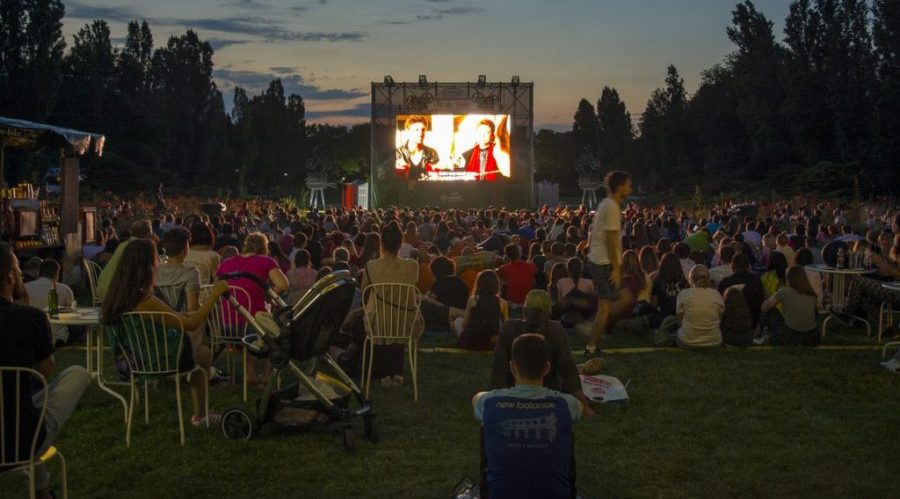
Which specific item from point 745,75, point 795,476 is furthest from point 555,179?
point 795,476

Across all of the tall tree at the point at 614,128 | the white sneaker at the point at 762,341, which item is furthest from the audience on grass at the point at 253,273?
the tall tree at the point at 614,128

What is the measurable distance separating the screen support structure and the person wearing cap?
28.3 m

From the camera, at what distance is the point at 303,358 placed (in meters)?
5.61

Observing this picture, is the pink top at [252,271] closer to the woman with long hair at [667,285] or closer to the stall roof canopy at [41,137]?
the woman with long hair at [667,285]

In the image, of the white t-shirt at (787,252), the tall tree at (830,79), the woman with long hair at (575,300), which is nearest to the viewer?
the woman with long hair at (575,300)

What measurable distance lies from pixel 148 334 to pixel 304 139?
65509 mm

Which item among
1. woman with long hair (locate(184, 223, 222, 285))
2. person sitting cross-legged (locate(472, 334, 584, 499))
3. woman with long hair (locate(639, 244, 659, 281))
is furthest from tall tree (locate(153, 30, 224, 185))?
person sitting cross-legged (locate(472, 334, 584, 499))

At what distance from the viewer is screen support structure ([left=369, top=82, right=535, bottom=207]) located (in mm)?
33344

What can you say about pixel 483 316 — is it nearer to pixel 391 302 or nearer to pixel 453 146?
pixel 391 302

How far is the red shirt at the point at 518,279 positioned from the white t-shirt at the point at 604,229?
2.41 m

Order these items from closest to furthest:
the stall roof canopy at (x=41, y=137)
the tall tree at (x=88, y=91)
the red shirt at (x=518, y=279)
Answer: the red shirt at (x=518, y=279) < the stall roof canopy at (x=41, y=137) < the tall tree at (x=88, y=91)

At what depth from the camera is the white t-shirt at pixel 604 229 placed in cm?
805

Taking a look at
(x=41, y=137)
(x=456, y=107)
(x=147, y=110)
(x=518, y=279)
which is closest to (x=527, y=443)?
(x=518, y=279)

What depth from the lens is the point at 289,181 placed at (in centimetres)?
6494
